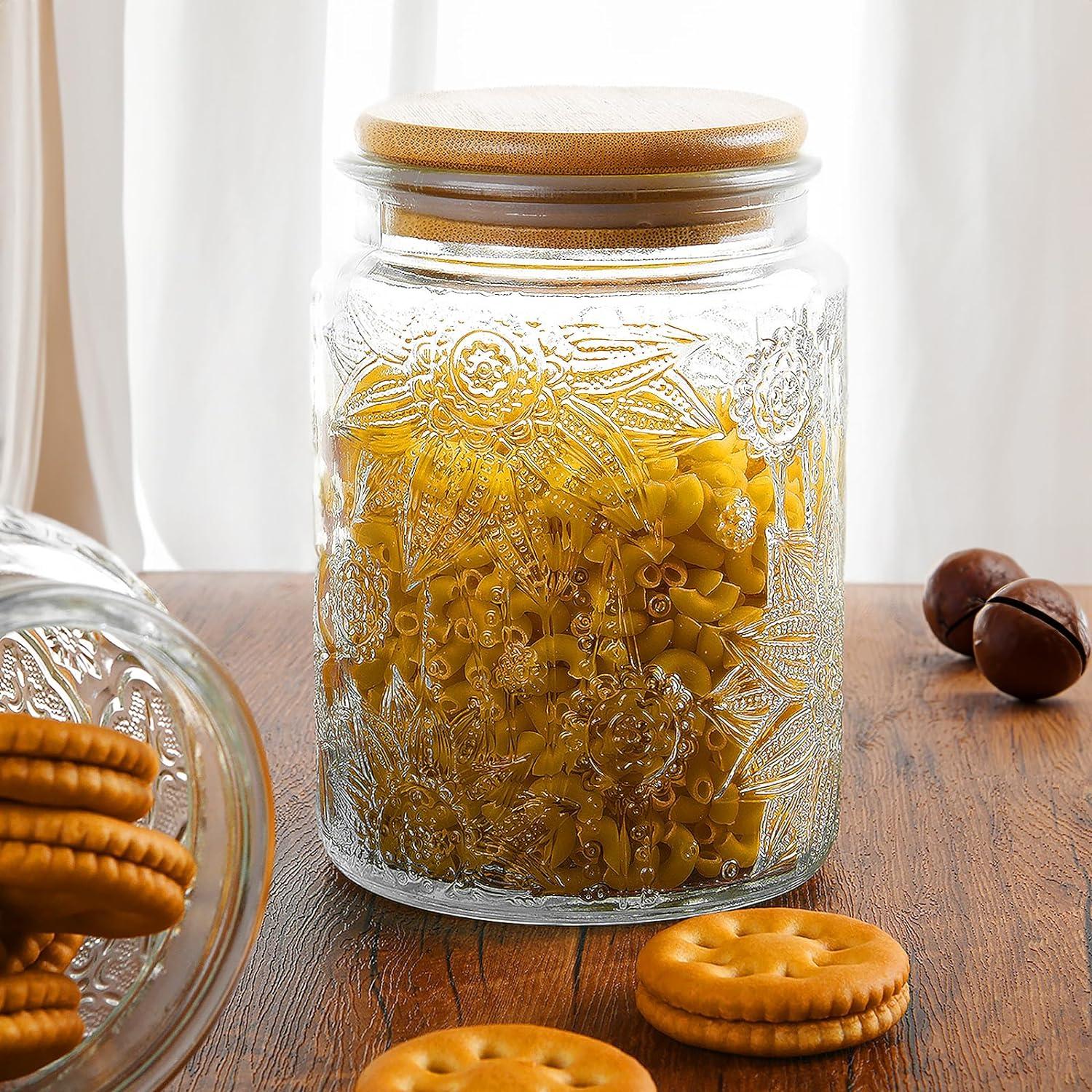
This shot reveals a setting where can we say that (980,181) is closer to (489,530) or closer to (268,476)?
(268,476)

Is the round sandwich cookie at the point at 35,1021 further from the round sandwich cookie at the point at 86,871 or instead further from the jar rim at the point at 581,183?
the jar rim at the point at 581,183

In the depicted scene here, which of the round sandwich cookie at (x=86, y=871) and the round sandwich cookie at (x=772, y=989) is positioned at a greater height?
the round sandwich cookie at (x=86, y=871)

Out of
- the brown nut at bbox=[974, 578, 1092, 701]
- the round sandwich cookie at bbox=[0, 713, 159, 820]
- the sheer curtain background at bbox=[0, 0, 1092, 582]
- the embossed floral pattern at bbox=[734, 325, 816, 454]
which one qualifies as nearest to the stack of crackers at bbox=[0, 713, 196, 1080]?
the round sandwich cookie at bbox=[0, 713, 159, 820]

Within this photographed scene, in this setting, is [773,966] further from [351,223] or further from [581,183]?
[351,223]

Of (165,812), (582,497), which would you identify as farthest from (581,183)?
(165,812)

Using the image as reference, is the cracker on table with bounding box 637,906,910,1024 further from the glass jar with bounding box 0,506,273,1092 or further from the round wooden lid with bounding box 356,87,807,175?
the round wooden lid with bounding box 356,87,807,175

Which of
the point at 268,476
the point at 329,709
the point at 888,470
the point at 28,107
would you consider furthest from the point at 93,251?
the point at 329,709

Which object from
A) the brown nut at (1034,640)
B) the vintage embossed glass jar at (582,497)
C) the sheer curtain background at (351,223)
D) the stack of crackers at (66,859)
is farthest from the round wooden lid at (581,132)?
the sheer curtain background at (351,223)
